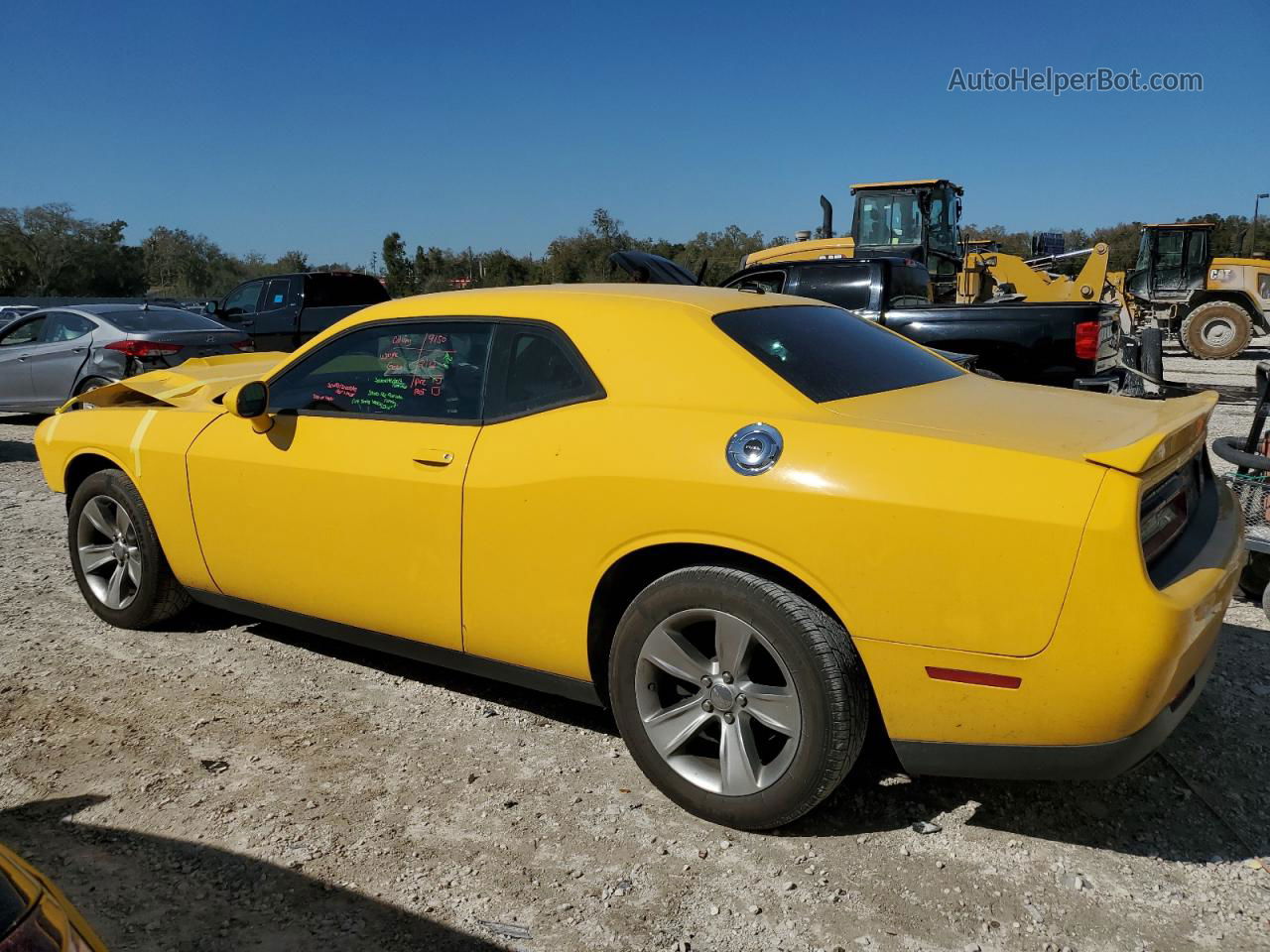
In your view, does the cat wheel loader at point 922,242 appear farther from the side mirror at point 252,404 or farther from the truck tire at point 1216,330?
the side mirror at point 252,404

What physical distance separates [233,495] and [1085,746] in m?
3.06

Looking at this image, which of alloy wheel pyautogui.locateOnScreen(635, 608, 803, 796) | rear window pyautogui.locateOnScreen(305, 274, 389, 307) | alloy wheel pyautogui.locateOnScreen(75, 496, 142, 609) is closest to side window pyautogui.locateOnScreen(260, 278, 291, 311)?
rear window pyautogui.locateOnScreen(305, 274, 389, 307)

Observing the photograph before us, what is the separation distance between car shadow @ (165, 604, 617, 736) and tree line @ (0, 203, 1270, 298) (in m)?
37.4

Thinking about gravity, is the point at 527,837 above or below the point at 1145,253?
below

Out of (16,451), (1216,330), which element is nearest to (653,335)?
(16,451)

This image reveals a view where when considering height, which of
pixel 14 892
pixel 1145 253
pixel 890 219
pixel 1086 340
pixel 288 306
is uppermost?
pixel 890 219

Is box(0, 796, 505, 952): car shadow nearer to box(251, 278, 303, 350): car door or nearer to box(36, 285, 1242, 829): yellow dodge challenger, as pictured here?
box(36, 285, 1242, 829): yellow dodge challenger

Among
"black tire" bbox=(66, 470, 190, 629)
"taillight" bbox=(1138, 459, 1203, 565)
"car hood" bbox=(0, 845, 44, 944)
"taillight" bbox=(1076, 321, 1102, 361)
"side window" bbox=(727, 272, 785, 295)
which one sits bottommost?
"black tire" bbox=(66, 470, 190, 629)

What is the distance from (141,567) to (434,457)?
1.89m

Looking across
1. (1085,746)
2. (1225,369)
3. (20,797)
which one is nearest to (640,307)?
(1085,746)

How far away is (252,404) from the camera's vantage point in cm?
363

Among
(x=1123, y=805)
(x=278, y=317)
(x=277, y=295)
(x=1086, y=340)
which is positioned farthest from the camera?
(x=277, y=295)

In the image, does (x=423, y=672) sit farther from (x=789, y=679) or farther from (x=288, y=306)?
(x=288, y=306)

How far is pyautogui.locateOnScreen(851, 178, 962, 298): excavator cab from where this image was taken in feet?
49.3
